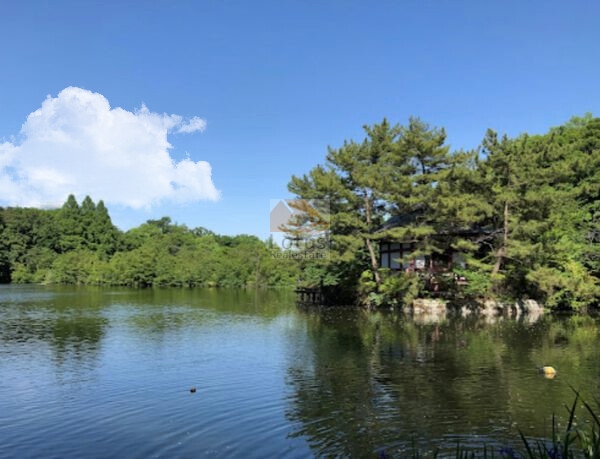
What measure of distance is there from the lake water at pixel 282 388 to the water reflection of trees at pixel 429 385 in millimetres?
44

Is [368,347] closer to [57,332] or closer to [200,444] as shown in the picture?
[200,444]

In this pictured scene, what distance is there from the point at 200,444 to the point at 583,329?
17904mm

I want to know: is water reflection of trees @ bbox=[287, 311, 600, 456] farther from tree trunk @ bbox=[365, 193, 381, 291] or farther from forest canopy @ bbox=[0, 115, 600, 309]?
tree trunk @ bbox=[365, 193, 381, 291]

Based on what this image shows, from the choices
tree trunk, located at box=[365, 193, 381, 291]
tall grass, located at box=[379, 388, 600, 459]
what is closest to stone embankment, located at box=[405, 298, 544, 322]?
tree trunk, located at box=[365, 193, 381, 291]

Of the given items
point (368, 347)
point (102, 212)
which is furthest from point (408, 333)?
point (102, 212)

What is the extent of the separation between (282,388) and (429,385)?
10.6ft

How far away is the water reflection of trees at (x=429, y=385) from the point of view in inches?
309

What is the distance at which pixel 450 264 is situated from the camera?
28359 mm

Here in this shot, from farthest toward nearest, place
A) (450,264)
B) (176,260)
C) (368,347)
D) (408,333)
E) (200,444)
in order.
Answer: (176,260) < (450,264) < (408,333) < (368,347) < (200,444)

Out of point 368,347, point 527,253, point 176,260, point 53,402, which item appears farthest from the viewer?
point 176,260

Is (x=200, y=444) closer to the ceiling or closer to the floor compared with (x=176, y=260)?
closer to the floor

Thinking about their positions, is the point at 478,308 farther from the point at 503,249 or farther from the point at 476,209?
the point at 476,209

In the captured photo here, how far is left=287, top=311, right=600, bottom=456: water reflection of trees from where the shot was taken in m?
7.85

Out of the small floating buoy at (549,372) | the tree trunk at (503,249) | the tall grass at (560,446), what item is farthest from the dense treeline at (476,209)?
the tall grass at (560,446)
